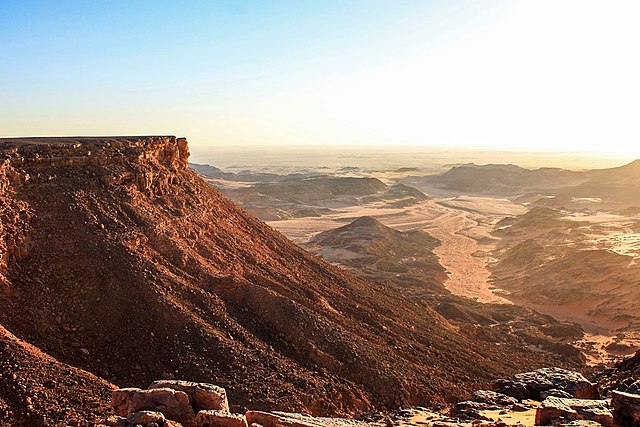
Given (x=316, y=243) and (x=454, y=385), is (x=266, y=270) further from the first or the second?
(x=316, y=243)

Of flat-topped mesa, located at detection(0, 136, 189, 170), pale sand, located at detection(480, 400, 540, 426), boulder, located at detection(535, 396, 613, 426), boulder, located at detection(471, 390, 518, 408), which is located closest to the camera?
boulder, located at detection(535, 396, 613, 426)

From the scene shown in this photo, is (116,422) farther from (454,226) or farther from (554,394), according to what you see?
(454,226)

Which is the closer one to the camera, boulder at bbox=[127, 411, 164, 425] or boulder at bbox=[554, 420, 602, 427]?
boulder at bbox=[127, 411, 164, 425]

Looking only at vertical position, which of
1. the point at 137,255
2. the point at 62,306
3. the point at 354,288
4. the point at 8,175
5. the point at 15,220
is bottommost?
the point at 354,288

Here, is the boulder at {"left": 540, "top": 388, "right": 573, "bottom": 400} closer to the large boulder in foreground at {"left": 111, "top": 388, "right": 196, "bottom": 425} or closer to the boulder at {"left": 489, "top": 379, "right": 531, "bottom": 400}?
the boulder at {"left": 489, "top": 379, "right": 531, "bottom": 400}

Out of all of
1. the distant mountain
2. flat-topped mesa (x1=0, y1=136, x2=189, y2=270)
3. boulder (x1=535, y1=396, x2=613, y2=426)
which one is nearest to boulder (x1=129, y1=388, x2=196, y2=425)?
boulder (x1=535, y1=396, x2=613, y2=426)

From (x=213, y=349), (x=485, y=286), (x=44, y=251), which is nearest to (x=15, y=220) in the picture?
(x=44, y=251)
